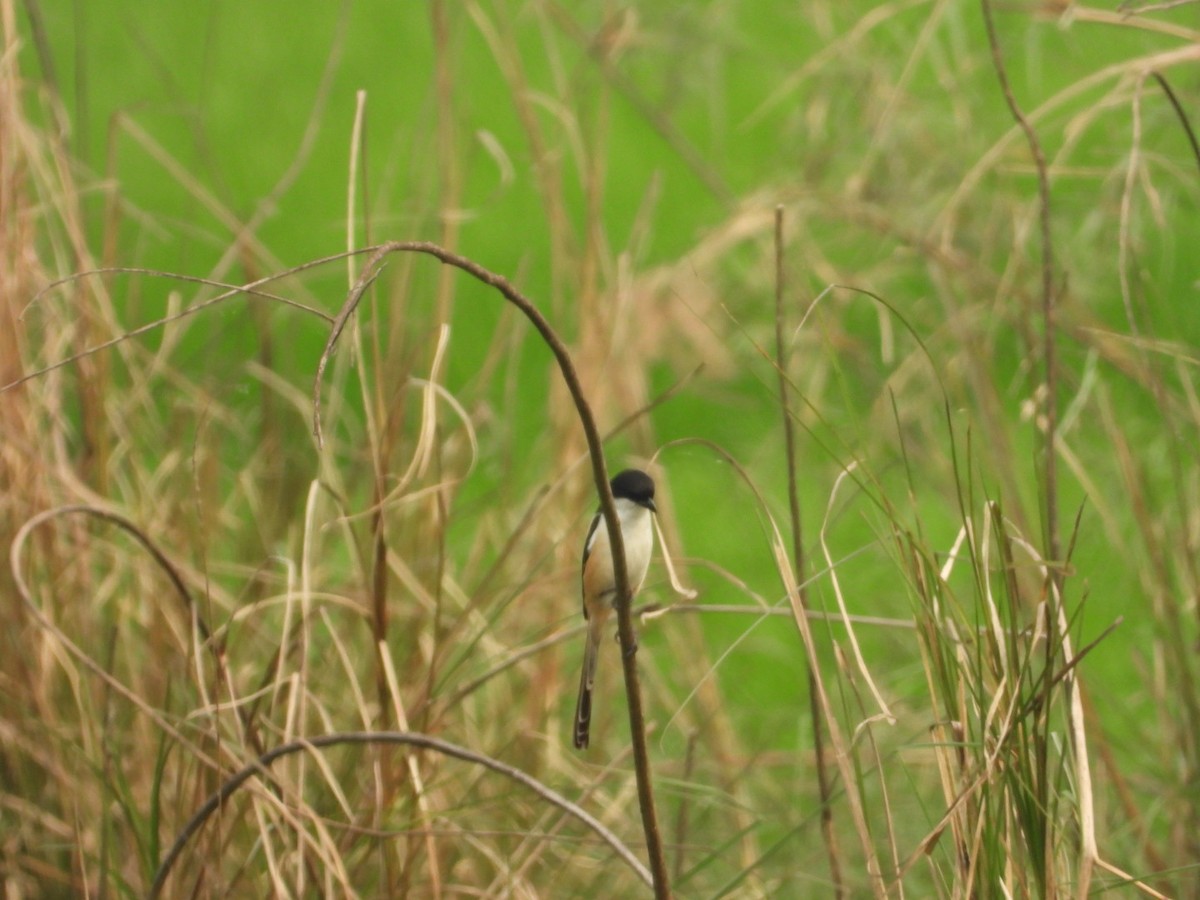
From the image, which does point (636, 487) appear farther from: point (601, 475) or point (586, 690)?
point (601, 475)

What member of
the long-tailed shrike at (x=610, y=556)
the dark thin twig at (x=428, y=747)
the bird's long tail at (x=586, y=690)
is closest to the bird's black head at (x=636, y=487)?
the long-tailed shrike at (x=610, y=556)

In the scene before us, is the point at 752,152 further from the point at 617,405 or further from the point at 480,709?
the point at 480,709

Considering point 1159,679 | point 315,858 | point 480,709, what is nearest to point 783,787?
point 480,709

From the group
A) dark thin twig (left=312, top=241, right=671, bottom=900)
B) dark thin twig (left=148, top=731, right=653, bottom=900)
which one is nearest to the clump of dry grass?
dark thin twig (left=148, top=731, right=653, bottom=900)

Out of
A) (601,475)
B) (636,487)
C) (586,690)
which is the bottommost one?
(586,690)

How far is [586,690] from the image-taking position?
48.6 inches

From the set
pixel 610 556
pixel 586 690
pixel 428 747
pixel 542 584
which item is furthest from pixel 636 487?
pixel 542 584

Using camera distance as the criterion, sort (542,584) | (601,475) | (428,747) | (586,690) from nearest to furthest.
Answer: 1. (601,475)
2. (428,747)
3. (586,690)
4. (542,584)

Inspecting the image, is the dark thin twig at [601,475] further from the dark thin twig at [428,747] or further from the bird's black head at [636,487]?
the bird's black head at [636,487]

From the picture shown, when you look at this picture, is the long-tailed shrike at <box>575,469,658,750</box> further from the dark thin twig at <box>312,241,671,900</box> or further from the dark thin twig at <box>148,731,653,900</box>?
the dark thin twig at <box>312,241,671,900</box>

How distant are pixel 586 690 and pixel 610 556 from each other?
0.14 metres

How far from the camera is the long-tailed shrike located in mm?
1284

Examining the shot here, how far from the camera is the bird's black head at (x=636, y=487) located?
1270 mm

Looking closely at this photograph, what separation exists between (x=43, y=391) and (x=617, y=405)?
2.74 ft
